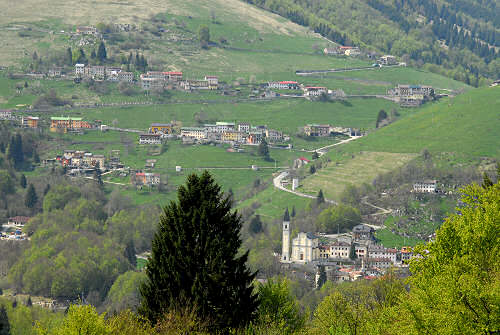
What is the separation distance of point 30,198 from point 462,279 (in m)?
138

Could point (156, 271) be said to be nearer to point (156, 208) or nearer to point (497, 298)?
point (497, 298)

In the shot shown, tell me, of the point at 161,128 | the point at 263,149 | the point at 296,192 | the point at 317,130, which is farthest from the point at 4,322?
the point at 317,130

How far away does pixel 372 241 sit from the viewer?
430ft

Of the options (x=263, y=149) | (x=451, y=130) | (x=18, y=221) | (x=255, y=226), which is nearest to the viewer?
(x=255, y=226)

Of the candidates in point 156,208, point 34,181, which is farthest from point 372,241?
point 34,181

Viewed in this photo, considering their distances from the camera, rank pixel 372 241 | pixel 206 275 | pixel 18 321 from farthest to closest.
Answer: pixel 372 241 < pixel 18 321 < pixel 206 275

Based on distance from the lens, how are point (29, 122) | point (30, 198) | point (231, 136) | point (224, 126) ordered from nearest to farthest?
point (30, 198)
point (231, 136)
point (29, 122)
point (224, 126)

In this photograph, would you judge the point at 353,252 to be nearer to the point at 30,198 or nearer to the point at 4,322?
the point at 4,322

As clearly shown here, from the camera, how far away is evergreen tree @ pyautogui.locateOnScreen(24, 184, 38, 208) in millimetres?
160125

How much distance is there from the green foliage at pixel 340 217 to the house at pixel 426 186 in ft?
35.5

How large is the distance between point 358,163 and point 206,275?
408ft

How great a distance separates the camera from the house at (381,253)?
125m

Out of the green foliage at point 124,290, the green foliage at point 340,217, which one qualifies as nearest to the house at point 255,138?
the green foliage at point 340,217

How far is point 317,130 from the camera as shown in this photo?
195 meters
